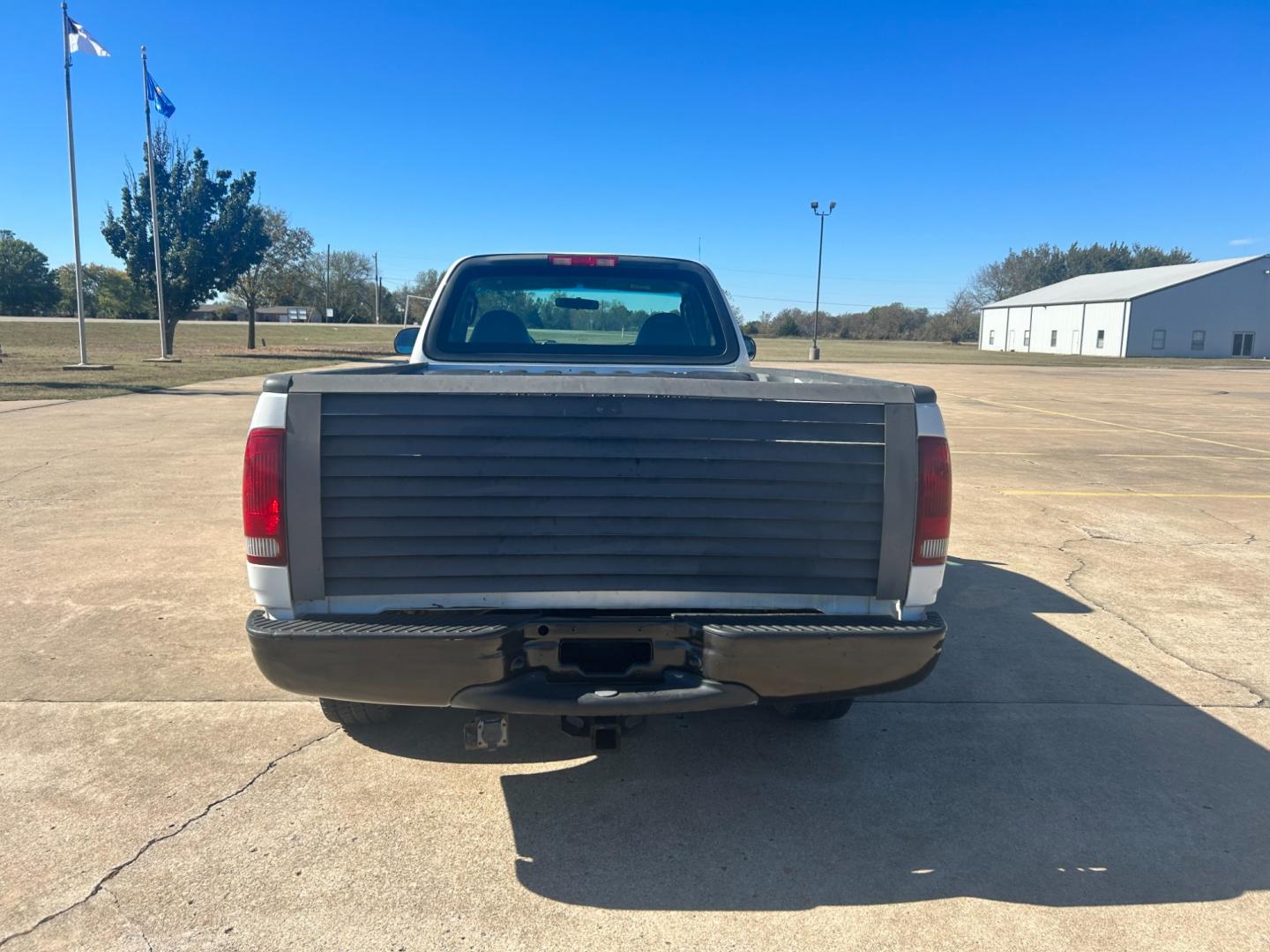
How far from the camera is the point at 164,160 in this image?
30.9 metres

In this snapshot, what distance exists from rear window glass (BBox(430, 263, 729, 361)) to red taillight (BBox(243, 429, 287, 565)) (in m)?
1.98

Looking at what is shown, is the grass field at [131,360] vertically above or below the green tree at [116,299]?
below

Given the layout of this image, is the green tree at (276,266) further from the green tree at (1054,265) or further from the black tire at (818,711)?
the green tree at (1054,265)

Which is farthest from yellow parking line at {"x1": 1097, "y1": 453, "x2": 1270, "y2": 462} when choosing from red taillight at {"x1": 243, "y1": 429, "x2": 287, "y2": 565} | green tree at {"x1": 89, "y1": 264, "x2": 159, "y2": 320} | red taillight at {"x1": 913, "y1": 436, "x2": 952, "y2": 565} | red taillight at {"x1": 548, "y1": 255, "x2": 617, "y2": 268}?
green tree at {"x1": 89, "y1": 264, "x2": 159, "y2": 320}

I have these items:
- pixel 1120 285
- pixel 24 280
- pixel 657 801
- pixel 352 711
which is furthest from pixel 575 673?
pixel 24 280

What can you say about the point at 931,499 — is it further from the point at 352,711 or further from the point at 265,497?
the point at 352,711

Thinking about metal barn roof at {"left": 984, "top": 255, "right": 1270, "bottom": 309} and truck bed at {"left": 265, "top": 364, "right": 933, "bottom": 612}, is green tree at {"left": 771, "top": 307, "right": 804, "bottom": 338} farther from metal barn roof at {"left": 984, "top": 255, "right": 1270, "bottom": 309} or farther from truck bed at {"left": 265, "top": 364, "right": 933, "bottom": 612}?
truck bed at {"left": 265, "top": 364, "right": 933, "bottom": 612}

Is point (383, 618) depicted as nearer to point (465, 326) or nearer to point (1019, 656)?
point (465, 326)

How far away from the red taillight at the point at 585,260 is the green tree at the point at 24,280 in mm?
101052

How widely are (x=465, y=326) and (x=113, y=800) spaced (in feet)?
9.41

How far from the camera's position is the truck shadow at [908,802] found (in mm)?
2754

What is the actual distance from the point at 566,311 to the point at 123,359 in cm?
3043

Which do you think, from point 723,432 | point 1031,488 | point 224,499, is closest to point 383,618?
point 723,432

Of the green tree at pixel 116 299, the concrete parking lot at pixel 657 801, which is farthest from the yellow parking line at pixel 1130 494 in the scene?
the green tree at pixel 116 299
